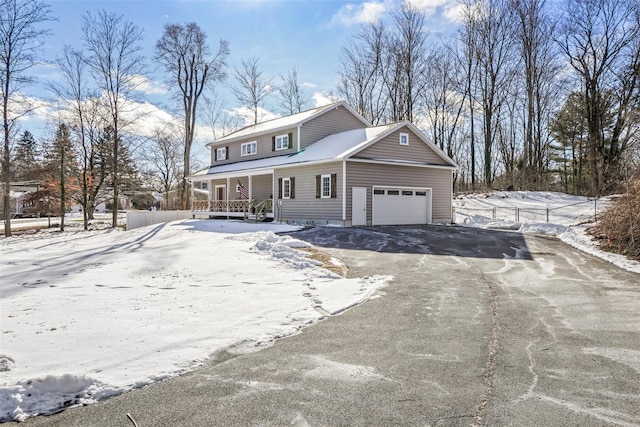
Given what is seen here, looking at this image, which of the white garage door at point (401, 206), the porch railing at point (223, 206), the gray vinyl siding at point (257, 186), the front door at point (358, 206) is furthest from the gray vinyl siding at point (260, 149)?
the white garage door at point (401, 206)

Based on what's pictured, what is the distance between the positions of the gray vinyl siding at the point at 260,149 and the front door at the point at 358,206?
587 cm

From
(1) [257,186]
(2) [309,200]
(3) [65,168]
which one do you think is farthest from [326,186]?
(3) [65,168]

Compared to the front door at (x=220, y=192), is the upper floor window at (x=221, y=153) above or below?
above

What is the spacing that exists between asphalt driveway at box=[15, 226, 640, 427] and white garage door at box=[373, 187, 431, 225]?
12579 millimetres

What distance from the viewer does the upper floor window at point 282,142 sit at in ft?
78.9

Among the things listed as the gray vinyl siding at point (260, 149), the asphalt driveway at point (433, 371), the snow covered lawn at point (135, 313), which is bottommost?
the asphalt driveway at point (433, 371)

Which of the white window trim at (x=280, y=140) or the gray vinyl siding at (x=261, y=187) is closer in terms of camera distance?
the white window trim at (x=280, y=140)

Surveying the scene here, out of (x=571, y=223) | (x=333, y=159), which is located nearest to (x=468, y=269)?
(x=333, y=159)

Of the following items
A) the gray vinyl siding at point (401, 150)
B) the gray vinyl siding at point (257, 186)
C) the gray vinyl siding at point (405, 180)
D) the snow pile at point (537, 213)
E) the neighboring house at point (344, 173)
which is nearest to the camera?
the snow pile at point (537, 213)

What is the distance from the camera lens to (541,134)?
1380 inches

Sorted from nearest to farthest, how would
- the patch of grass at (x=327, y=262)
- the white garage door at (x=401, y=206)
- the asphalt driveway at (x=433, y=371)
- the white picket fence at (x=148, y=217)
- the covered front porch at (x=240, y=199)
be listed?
the asphalt driveway at (x=433, y=371), the patch of grass at (x=327, y=262), the white garage door at (x=401, y=206), the covered front porch at (x=240, y=199), the white picket fence at (x=148, y=217)

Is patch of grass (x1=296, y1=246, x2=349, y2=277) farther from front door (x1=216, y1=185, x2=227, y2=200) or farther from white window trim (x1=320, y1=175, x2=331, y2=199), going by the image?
front door (x1=216, y1=185, x2=227, y2=200)

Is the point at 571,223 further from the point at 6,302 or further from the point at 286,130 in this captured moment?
the point at 6,302

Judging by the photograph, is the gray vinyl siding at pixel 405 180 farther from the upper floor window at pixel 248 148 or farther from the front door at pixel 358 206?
the upper floor window at pixel 248 148
